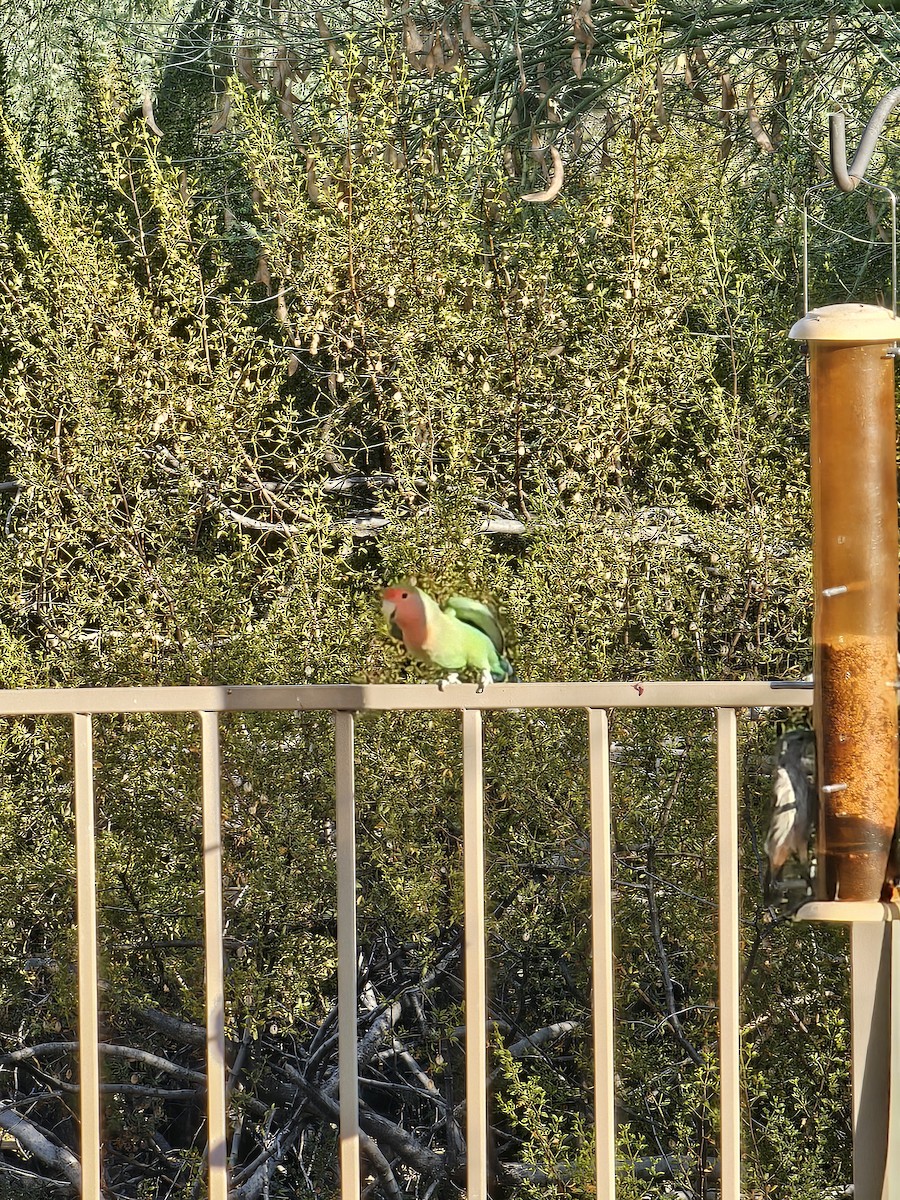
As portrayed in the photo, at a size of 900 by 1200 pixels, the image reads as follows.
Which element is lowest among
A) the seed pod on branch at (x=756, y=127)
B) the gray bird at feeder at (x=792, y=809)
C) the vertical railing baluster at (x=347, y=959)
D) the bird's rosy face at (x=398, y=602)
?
the vertical railing baluster at (x=347, y=959)

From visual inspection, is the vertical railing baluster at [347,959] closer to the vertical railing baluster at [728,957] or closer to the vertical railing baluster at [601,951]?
the vertical railing baluster at [601,951]

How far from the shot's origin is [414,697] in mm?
1374

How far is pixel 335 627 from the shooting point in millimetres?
2803

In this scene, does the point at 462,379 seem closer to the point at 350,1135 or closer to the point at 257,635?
the point at 257,635

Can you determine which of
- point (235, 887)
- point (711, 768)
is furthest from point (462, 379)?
point (235, 887)

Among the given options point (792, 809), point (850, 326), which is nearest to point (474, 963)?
point (792, 809)

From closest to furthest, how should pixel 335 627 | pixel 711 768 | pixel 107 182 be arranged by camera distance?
pixel 711 768, pixel 335 627, pixel 107 182

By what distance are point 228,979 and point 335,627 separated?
2.87 ft

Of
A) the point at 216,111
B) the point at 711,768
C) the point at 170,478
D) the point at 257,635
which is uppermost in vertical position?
the point at 216,111

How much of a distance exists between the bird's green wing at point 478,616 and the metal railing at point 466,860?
15cm

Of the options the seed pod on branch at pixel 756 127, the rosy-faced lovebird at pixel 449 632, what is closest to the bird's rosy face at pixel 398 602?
the rosy-faced lovebird at pixel 449 632

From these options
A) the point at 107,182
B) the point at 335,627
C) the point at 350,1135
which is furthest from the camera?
the point at 107,182

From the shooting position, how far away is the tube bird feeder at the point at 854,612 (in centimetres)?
120

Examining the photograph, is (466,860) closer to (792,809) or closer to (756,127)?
(792,809)
